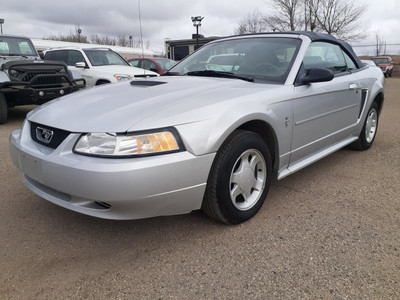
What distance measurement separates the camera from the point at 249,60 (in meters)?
3.16

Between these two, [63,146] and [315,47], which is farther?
[315,47]

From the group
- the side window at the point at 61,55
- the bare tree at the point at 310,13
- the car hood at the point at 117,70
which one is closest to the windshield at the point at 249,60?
the car hood at the point at 117,70

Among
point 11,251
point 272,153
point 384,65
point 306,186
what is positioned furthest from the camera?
point 384,65

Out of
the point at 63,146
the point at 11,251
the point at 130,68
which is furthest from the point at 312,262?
the point at 130,68

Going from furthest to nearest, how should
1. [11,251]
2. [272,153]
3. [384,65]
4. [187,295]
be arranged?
[384,65], [272,153], [11,251], [187,295]

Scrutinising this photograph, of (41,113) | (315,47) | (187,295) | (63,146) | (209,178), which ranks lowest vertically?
(187,295)

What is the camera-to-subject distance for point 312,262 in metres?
2.10

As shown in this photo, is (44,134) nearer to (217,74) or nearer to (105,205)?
(105,205)

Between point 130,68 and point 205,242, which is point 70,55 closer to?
point 130,68

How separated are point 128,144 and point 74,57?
802 cm

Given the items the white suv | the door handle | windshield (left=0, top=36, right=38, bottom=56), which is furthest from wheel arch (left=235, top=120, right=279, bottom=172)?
windshield (left=0, top=36, right=38, bottom=56)

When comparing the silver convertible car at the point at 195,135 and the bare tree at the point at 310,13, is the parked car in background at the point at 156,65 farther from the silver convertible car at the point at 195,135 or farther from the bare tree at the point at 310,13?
the bare tree at the point at 310,13

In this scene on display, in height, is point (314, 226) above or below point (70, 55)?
below

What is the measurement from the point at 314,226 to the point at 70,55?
8518 mm
